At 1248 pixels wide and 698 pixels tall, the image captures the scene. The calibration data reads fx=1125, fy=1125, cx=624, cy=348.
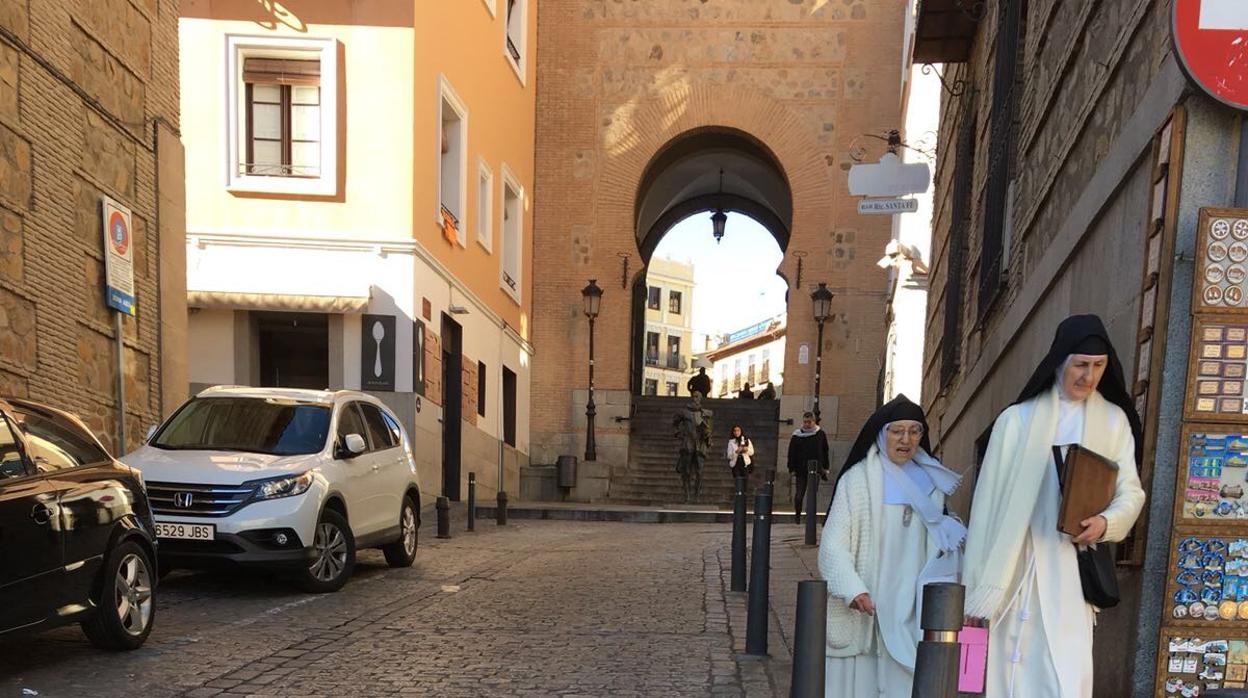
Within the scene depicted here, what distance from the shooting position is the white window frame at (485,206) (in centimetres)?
2205

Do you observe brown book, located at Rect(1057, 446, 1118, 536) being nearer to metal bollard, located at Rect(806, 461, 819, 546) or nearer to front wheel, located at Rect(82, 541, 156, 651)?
front wheel, located at Rect(82, 541, 156, 651)

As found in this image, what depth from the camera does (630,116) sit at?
27.5m

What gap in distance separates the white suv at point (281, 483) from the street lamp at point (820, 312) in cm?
1625

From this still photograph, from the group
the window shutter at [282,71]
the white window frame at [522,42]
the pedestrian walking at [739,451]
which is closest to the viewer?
the window shutter at [282,71]

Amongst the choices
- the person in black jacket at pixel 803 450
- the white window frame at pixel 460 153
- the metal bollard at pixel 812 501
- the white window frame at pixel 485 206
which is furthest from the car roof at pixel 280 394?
the white window frame at pixel 485 206

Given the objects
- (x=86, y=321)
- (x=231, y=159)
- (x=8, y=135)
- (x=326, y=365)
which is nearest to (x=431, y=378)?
(x=326, y=365)

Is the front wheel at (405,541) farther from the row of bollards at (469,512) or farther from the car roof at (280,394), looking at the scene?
the row of bollards at (469,512)

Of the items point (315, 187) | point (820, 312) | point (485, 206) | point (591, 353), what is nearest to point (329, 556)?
point (315, 187)

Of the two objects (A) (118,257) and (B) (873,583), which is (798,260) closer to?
(A) (118,257)

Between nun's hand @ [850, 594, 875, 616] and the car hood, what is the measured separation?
568 centimetres

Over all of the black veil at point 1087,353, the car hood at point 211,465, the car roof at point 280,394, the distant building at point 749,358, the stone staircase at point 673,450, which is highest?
the black veil at point 1087,353

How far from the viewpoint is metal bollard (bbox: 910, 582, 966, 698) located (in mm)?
2467

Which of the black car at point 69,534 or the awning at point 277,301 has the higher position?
the awning at point 277,301

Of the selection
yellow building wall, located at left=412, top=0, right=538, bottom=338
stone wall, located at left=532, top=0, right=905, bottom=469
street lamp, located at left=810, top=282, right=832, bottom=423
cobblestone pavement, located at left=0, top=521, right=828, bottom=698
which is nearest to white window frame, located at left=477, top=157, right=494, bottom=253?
yellow building wall, located at left=412, top=0, right=538, bottom=338
